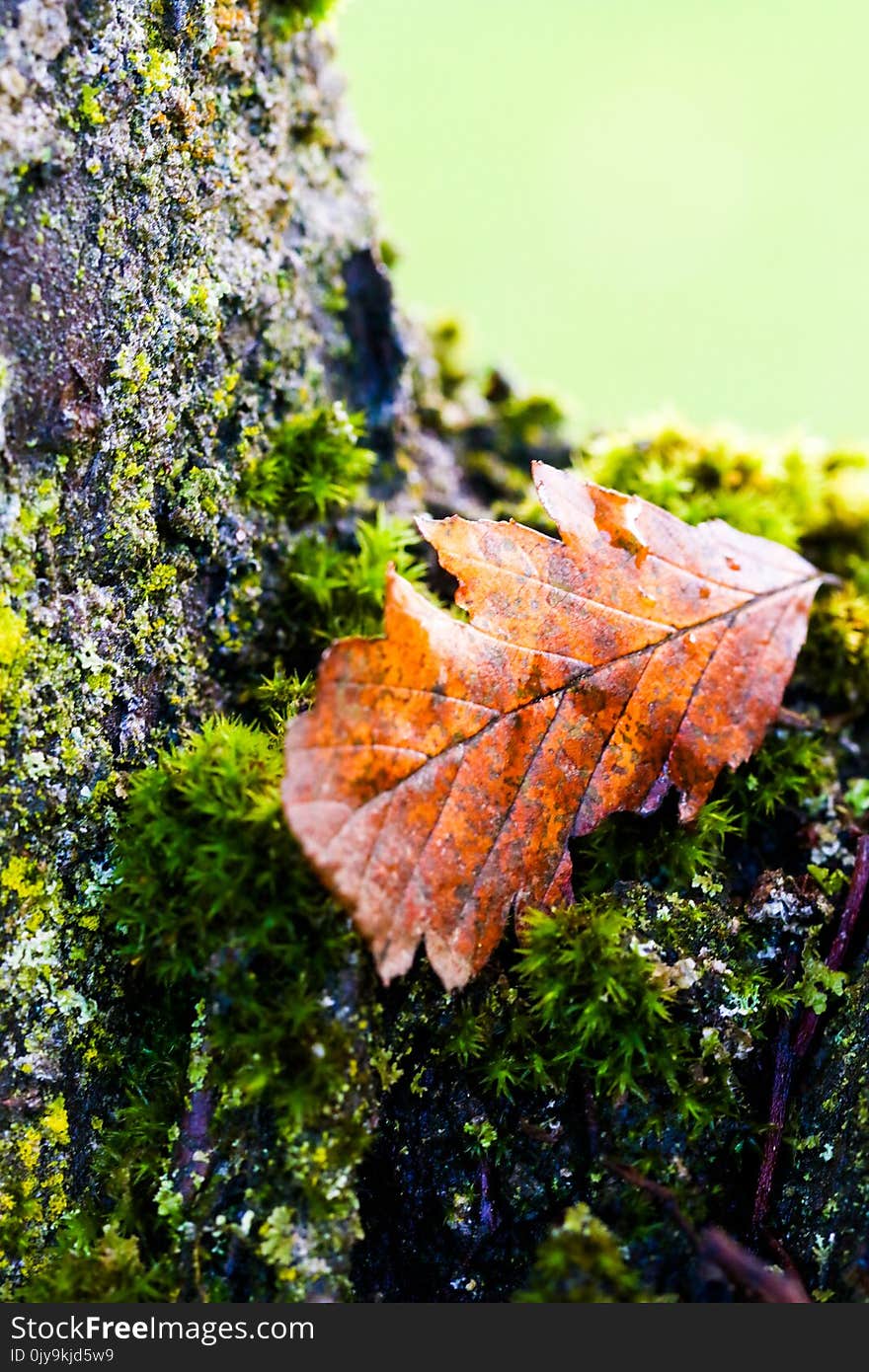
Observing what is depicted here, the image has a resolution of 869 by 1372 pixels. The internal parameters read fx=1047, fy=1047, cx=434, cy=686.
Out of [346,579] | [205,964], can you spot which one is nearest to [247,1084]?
[205,964]

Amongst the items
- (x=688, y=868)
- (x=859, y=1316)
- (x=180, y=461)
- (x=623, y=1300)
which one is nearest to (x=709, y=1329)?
(x=623, y=1300)

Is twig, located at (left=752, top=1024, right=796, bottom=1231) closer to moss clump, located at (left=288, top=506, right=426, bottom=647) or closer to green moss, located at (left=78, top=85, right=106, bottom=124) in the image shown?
moss clump, located at (left=288, top=506, right=426, bottom=647)

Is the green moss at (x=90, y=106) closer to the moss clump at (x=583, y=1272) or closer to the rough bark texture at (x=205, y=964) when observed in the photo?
the rough bark texture at (x=205, y=964)

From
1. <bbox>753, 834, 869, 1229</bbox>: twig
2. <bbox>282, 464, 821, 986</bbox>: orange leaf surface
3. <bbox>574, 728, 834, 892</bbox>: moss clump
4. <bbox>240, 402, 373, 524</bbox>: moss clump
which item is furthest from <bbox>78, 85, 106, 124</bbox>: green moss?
<bbox>753, 834, 869, 1229</bbox>: twig

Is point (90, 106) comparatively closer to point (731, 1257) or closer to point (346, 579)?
point (346, 579)

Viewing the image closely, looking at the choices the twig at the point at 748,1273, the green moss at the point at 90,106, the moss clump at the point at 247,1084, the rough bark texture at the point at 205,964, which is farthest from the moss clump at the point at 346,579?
the twig at the point at 748,1273

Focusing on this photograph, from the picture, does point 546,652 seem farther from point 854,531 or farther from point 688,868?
point 854,531
